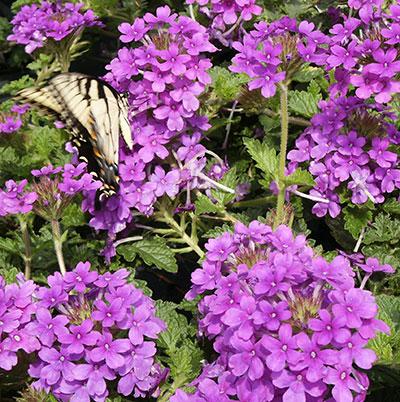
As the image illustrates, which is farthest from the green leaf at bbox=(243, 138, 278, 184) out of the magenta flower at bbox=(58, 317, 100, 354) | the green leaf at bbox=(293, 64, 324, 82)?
the magenta flower at bbox=(58, 317, 100, 354)

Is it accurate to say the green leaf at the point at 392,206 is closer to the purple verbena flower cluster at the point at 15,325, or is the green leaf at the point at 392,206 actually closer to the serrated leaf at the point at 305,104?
the serrated leaf at the point at 305,104

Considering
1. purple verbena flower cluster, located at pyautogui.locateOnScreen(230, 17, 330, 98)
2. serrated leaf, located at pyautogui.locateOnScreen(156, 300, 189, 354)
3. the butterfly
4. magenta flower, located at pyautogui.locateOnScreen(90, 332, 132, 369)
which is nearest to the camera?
magenta flower, located at pyautogui.locateOnScreen(90, 332, 132, 369)

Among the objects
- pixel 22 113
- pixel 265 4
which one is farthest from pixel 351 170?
pixel 22 113

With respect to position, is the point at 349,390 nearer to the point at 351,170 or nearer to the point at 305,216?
the point at 351,170

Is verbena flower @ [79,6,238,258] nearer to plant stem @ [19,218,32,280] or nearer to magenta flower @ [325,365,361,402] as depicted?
plant stem @ [19,218,32,280]

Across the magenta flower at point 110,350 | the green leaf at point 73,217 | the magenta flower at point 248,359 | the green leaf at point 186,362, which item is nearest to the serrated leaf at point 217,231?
the green leaf at point 186,362

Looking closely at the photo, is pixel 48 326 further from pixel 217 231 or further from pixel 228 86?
pixel 228 86
